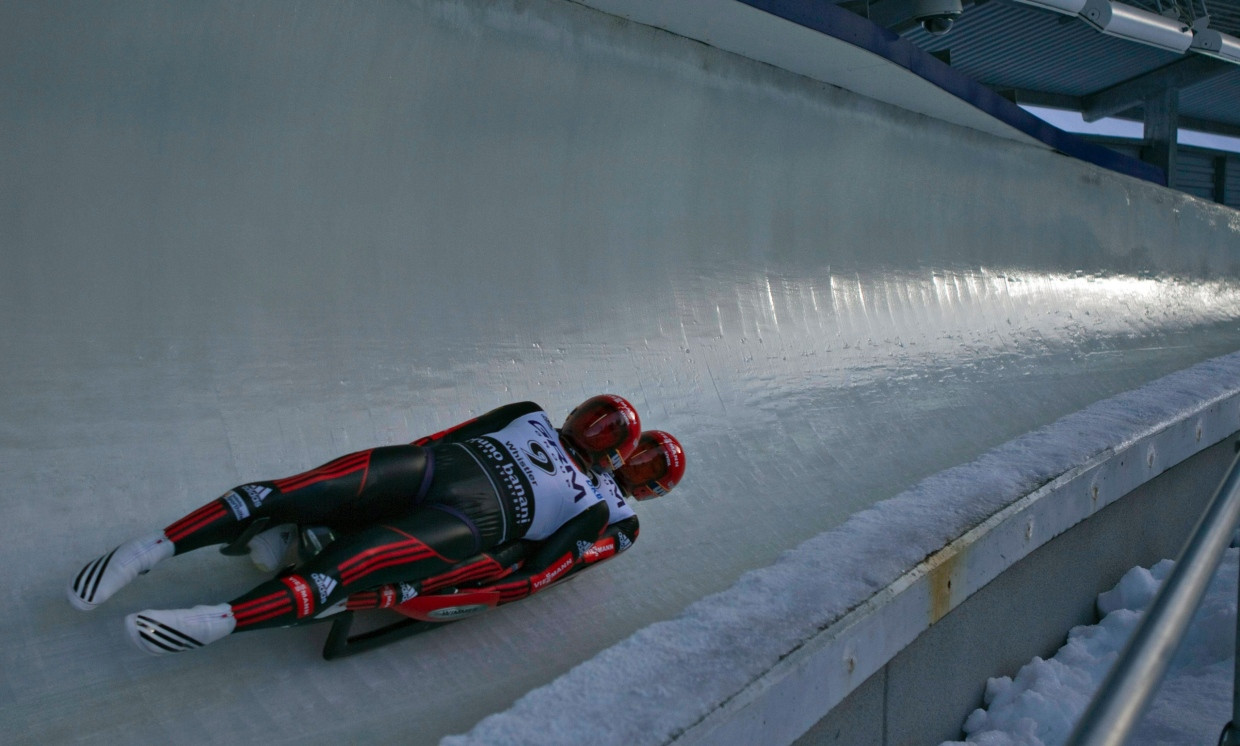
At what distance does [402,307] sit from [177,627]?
A: 5.12 ft

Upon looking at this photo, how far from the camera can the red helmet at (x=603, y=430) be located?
2803mm

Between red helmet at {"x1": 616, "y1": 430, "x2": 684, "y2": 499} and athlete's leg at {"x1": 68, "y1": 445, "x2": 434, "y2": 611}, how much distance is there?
0.74m

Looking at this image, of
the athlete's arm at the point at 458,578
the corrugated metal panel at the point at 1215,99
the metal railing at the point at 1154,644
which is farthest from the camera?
the corrugated metal panel at the point at 1215,99

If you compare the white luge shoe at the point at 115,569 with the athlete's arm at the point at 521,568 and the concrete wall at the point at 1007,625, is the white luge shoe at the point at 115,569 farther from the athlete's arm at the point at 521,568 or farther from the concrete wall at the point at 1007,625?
the concrete wall at the point at 1007,625

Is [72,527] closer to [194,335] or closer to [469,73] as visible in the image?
[194,335]

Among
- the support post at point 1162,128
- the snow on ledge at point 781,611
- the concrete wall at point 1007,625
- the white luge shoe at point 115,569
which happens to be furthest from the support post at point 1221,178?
the white luge shoe at point 115,569

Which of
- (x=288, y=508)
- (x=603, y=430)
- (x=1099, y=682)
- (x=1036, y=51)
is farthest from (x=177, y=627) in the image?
(x=1036, y=51)

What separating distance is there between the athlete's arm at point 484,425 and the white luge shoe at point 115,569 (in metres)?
0.81

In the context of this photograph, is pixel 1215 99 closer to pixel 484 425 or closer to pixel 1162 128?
pixel 1162 128

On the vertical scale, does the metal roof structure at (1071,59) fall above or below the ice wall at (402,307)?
above

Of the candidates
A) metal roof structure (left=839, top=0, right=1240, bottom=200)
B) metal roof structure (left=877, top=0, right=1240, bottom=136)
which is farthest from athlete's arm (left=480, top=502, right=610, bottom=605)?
metal roof structure (left=877, top=0, right=1240, bottom=136)

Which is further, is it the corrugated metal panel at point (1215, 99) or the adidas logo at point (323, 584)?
the corrugated metal panel at point (1215, 99)

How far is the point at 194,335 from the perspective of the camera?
2717 mm

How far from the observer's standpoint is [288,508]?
6.94 ft
